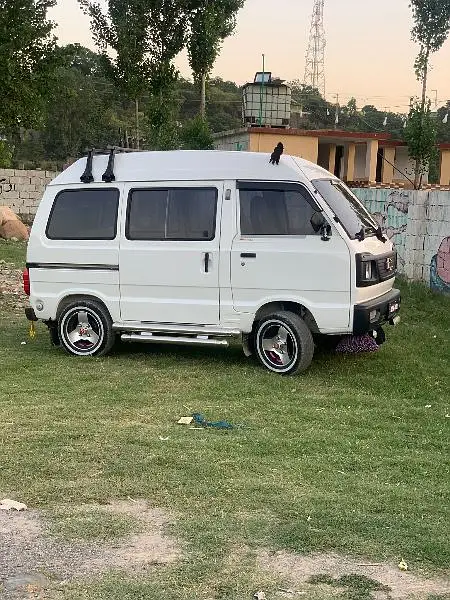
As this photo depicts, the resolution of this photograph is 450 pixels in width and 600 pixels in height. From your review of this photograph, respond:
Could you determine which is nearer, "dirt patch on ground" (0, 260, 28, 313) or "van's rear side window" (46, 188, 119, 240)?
"van's rear side window" (46, 188, 119, 240)

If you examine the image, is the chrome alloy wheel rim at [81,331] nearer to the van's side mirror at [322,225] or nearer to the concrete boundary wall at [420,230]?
the van's side mirror at [322,225]

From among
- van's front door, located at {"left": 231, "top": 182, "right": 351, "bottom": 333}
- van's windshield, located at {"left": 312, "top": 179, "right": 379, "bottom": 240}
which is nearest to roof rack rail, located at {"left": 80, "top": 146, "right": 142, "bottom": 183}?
van's front door, located at {"left": 231, "top": 182, "right": 351, "bottom": 333}

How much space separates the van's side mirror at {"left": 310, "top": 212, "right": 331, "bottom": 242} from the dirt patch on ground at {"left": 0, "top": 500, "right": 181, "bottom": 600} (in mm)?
3879

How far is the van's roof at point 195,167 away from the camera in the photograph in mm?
7926

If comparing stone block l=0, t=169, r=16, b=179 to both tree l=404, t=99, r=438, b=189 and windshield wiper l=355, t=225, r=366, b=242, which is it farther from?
windshield wiper l=355, t=225, r=366, b=242

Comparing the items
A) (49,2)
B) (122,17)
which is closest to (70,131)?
(122,17)

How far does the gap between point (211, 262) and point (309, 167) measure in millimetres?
1488

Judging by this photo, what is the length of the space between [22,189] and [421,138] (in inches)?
659

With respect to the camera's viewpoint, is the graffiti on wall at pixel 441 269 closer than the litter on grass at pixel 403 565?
No

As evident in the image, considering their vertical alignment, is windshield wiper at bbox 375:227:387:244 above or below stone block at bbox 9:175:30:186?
below

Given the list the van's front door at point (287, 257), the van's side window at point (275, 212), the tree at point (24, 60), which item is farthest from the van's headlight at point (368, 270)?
the tree at point (24, 60)

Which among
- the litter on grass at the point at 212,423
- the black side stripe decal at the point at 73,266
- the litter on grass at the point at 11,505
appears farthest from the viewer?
the black side stripe decal at the point at 73,266

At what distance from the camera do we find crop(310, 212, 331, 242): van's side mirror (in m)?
7.53

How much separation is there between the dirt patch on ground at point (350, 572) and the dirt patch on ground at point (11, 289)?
8.95 meters
